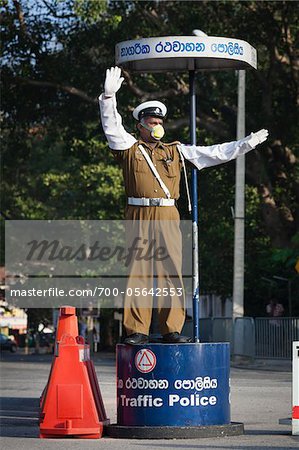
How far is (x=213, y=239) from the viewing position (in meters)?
51.1

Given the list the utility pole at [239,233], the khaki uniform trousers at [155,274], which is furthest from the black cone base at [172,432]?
the utility pole at [239,233]

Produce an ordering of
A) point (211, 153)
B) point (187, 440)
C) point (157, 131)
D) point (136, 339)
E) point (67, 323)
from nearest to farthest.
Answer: point (187, 440) → point (136, 339) → point (157, 131) → point (211, 153) → point (67, 323)

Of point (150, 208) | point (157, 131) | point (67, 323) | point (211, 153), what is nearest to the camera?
point (150, 208)

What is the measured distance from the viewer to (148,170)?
10859mm

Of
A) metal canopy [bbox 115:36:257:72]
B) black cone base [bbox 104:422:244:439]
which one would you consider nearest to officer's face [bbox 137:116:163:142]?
metal canopy [bbox 115:36:257:72]

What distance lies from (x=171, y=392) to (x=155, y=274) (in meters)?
1.01

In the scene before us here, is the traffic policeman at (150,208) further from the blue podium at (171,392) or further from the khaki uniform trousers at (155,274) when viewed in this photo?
the blue podium at (171,392)

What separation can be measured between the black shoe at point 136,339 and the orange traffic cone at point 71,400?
1.70 feet

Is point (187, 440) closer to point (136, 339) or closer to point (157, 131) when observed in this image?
point (136, 339)

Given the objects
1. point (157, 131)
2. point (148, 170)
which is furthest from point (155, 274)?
point (157, 131)

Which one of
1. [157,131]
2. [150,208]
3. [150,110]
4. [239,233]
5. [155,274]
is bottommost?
[155,274]

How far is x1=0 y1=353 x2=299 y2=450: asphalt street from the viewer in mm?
9938

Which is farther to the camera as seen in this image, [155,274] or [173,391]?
[155,274]

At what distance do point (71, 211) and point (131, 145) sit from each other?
1939 inches
